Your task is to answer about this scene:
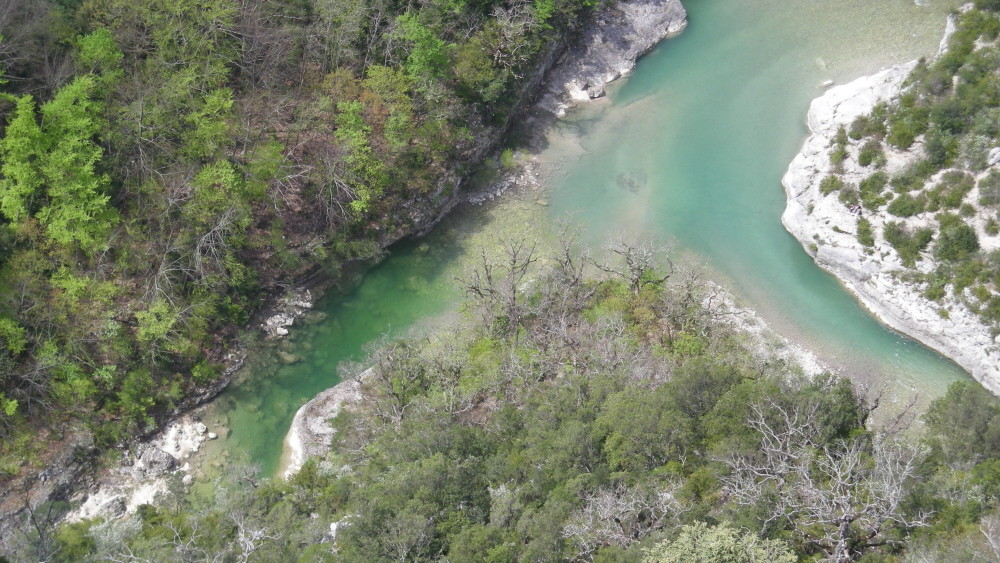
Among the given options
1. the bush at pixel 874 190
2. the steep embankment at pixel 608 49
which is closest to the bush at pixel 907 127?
the bush at pixel 874 190

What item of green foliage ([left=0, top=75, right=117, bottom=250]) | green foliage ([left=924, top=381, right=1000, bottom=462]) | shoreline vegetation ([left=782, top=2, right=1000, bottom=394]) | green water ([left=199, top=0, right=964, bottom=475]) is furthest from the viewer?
green water ([left=199, top=0, right=964, bottom=475])

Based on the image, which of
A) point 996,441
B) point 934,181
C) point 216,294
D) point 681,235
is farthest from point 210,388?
point 934,181

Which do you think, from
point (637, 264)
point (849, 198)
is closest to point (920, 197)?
point (849, 198)

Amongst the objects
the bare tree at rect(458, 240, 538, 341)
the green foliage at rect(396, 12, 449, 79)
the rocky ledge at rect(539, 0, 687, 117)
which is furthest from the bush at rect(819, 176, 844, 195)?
the green foliage at rect(396, 12, 449, 79)

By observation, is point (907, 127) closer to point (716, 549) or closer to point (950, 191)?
point (950, 191)

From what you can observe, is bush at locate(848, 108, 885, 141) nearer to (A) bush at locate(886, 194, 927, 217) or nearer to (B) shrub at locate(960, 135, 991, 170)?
(B) shrub at locate(960, 135, 991, 170)

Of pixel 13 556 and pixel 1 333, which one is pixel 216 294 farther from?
pixel 13 556
